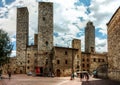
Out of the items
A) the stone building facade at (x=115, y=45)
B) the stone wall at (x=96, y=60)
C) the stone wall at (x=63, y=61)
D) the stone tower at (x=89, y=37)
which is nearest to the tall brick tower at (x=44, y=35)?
the stone wall at (x=63, y=61)

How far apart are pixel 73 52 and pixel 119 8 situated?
Answer: 35.2 meters

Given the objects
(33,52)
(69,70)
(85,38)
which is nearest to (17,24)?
(33,52)

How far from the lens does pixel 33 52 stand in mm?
67688

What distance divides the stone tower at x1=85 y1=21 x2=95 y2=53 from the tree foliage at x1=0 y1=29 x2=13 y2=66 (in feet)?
130

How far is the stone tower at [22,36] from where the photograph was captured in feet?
227

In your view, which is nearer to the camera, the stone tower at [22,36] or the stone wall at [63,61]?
the stone wall at [63,61]

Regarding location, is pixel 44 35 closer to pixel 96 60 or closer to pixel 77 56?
pixel 77 56

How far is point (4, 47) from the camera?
47969mm

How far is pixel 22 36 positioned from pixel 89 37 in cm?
2592

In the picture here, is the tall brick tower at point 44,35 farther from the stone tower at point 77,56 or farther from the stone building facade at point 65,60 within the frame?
the stone tower at point 77,56

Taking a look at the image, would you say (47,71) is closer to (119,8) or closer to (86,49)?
(86,49)

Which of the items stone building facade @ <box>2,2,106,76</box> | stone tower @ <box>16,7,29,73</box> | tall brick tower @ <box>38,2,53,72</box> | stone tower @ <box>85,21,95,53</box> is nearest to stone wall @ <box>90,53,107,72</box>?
stone building facade @ <box>2,2,106,76</box>

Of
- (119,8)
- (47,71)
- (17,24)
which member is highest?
(17,24)

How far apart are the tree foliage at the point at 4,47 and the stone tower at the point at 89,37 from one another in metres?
39.6
